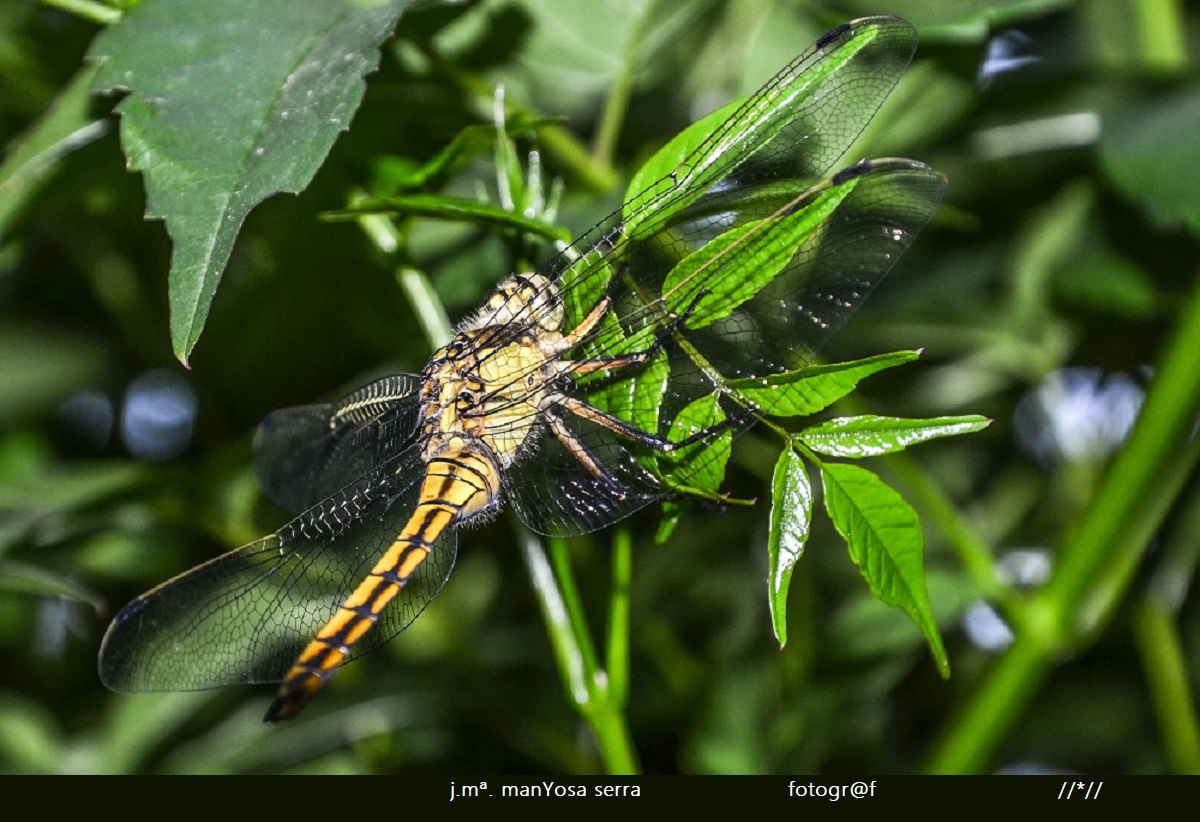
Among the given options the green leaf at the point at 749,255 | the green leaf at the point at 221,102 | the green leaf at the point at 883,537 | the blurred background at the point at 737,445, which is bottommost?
the blurred background at the point at 737,445

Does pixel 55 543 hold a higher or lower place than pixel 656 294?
lower

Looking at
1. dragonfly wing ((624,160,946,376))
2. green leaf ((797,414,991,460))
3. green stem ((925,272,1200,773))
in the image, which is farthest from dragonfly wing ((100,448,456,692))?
green stem ((925,272,1200,773))

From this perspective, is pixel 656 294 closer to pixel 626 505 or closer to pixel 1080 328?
pixel 626 505

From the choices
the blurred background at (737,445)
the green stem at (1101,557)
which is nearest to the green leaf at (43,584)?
the blurred background at (737,445)

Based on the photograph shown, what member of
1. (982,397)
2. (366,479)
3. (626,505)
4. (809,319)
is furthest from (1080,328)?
(366,479)

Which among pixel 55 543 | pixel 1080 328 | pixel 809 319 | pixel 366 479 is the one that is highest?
pixel 809 319

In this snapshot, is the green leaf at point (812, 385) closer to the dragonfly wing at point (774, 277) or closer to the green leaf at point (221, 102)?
the dragonfly wing at point (774, 277)

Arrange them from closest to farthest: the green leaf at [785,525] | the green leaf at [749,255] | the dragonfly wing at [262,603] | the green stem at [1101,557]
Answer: the green leaf at [785,525] → the green leaf at [749,255] → the dragonfly wing at [262,603] → the green stem at [1101,557]
